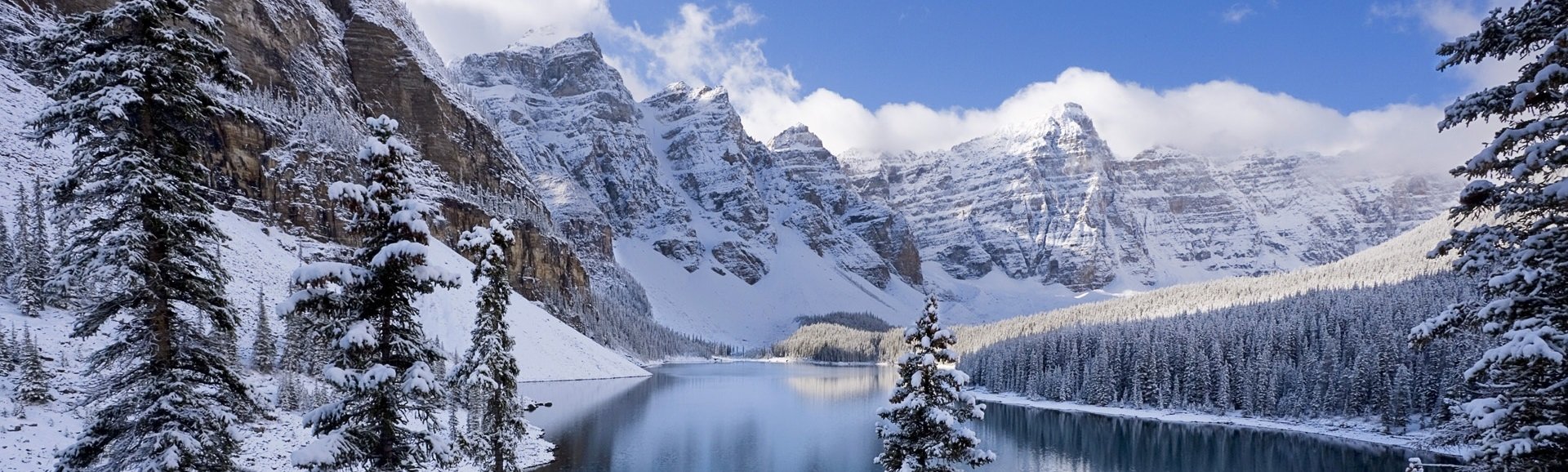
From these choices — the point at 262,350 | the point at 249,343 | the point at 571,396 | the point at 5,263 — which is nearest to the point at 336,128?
the point at 571,396

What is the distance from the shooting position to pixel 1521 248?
1012 centimetres

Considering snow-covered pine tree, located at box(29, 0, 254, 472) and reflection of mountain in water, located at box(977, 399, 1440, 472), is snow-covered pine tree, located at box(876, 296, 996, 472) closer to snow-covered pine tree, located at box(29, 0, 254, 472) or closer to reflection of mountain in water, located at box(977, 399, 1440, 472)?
snow-covered pine tree, located at box(29, 0, 254, 472)

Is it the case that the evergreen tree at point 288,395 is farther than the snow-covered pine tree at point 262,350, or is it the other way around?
the snow-covered pine tree at point 262,350

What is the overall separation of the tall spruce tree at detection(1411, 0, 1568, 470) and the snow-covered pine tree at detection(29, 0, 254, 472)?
1911cm

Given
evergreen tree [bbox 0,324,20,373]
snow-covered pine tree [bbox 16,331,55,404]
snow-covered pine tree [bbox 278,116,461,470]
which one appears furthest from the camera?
evergreen tree [bbox 0,324,20,373]

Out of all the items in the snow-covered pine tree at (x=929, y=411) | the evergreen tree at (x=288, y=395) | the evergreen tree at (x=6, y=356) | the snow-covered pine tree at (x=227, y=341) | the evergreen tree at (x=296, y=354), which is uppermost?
the snow-covered pine tree at (x=227, y=341)

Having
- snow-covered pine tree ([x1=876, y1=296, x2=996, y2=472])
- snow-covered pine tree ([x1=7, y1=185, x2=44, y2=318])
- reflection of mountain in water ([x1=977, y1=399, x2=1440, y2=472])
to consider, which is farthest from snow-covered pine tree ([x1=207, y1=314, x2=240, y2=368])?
reflection of mountain in water ([x1=977, y1=399, x2=1440, y2=472])

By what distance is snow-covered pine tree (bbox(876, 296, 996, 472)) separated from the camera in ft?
61.0

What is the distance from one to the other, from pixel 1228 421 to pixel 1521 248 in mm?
98305

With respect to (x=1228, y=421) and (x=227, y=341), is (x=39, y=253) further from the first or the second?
(x=1228, y=421)

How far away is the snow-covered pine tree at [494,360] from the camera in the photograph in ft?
67.8

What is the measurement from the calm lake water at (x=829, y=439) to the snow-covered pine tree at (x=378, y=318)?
3828cm

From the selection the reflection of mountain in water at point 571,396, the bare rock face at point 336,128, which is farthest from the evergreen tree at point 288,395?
the bare rock face at point 336,128

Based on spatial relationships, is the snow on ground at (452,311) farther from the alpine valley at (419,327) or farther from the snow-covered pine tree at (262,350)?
the snow-covered pine tree at (262,350)
